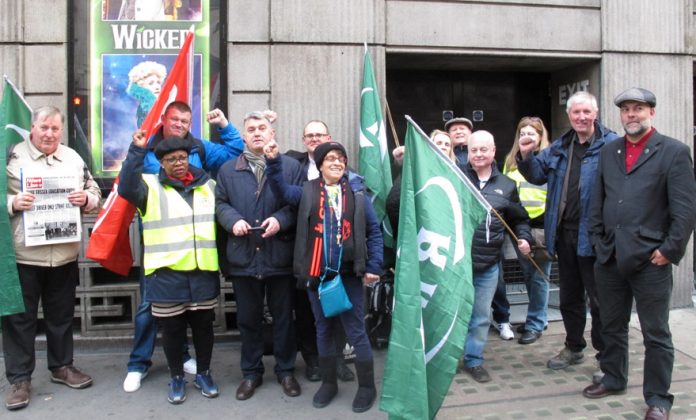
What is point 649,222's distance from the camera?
379 centimetres

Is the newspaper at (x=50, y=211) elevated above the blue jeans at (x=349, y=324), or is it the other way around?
the newspaper at (x=50, y=211)

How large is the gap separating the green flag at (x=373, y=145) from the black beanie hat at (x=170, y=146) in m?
1.84

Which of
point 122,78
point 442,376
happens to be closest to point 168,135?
point 122,78

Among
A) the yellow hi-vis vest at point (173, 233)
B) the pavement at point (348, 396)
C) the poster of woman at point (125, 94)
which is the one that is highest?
the poster of woman at point (125, 94)

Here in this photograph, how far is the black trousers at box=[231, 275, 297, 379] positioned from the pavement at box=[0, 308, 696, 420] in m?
0.21

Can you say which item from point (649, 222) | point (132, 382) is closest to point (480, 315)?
point (649, 222)

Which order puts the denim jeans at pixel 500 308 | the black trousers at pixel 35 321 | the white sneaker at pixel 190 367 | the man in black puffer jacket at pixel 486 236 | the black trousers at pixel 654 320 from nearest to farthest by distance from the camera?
the black trousers at pixel 654 320 → the black trousers at pixel 35 321 → the man in black puffer jacket at pixel 486 236 → the white sneaker at pixel 190 367 → the denim jeans at pixel 500 308

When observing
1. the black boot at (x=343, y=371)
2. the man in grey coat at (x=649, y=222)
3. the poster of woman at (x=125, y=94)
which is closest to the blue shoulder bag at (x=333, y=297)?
the black boot at (x=343, y=371)

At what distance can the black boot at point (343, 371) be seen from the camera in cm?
455

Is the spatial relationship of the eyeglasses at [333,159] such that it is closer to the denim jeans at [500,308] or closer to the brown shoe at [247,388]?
the brown shoe at [247,388]

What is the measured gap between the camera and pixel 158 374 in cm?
475

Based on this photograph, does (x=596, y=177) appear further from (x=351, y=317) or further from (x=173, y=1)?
(x=173, y=1)

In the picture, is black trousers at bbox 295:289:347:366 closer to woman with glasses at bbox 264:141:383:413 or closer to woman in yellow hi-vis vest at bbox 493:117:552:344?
woman with glasses at bbox 264:141:383:413

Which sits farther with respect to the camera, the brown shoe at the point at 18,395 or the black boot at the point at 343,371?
the black boot at the point at 343,371
